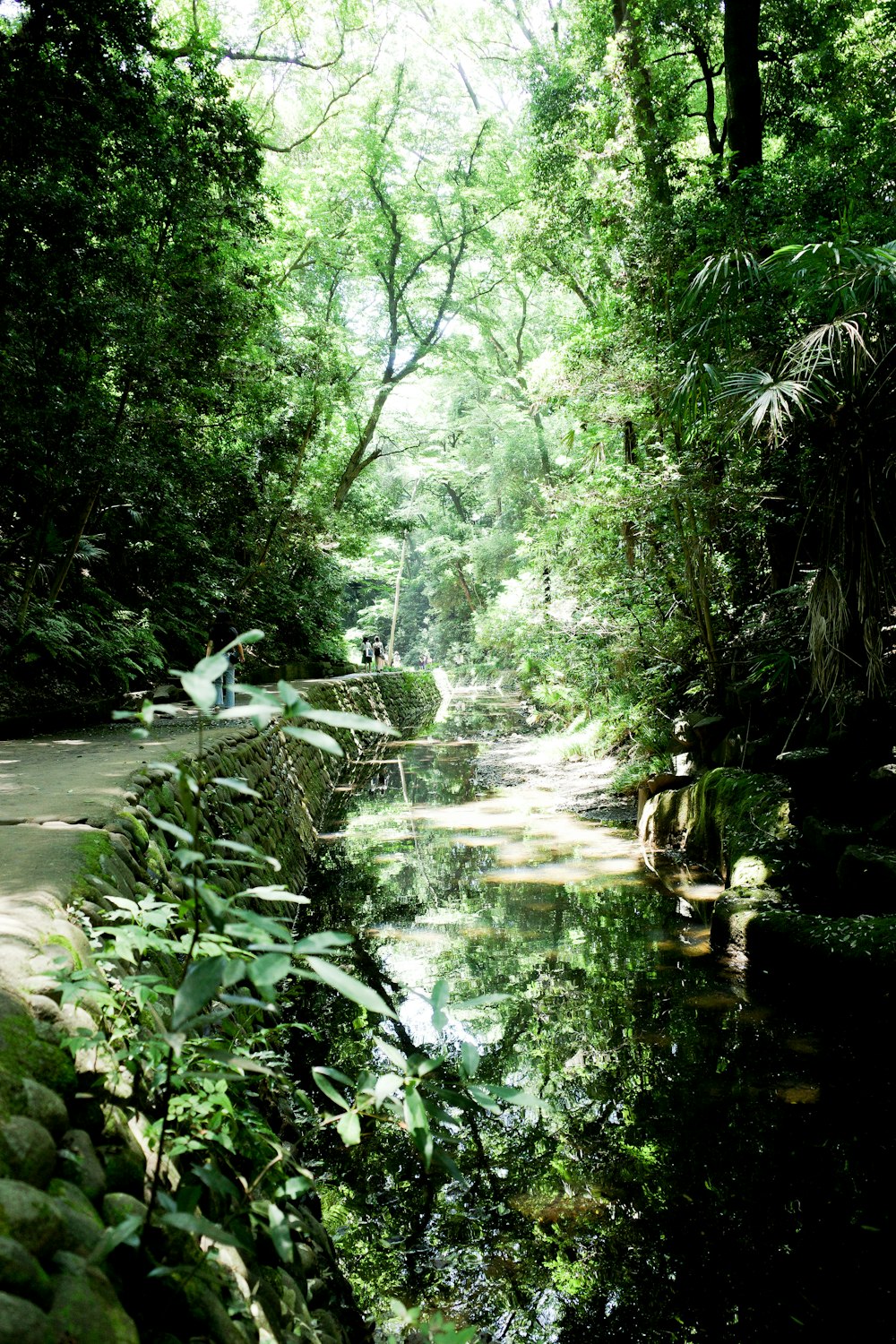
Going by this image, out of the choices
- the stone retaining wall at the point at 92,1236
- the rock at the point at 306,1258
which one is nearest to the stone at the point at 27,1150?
the stone retaining wall at the point at 92,1236

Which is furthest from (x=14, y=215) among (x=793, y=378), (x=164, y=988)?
(x=164, y=988)

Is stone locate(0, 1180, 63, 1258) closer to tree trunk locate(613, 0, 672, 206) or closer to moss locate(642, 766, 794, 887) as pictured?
moss locate(642, 766, 794, 887)

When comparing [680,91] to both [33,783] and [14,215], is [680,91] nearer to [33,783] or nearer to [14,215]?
[14,215]

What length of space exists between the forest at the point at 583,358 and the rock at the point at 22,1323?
5249 mm

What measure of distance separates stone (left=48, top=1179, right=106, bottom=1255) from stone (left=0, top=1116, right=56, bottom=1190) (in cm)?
4

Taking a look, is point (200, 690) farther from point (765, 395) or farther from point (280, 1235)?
point (765, 395)

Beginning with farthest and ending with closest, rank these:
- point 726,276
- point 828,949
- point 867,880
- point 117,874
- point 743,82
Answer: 1. point 743,82
2. point 726,276
3. point 867,880
4. point 828,949
5. point 117,874

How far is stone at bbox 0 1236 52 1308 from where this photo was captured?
41.9 inches

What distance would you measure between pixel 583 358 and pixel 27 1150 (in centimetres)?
1066

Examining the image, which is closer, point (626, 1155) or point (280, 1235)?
point (280, 1235)

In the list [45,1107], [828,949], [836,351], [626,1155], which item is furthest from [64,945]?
[836,351]

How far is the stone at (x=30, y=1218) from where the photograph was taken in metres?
1.15

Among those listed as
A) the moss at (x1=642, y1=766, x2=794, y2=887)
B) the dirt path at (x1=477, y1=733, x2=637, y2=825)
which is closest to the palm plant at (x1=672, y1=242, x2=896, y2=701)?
the moss at (x1=642, y1=766, x2=794, y2=887)

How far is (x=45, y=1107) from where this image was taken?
1456 millimetres
